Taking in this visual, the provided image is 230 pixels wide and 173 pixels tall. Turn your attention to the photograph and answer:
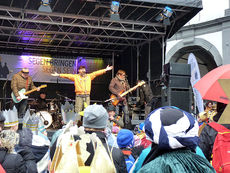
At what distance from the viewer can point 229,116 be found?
2.39 metres

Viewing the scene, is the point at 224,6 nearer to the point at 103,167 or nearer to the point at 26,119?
the point at 26,119

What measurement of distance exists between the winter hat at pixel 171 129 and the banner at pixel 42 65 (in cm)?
1464

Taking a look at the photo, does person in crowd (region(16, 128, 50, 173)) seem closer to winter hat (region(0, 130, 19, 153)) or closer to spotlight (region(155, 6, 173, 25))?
winter hat (region(0, 130, 19, 153))

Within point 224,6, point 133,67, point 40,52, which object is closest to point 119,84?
point 133,67

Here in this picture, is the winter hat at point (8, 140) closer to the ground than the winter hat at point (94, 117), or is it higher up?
closer to the ground

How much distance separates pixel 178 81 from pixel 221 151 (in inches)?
167

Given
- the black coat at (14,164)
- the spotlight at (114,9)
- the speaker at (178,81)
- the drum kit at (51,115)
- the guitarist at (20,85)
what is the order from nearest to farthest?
the black coat at (14,164) < the speaker at (178,81) < the spotlight at (114,9) < the guitarist at (20,85) < the drum kit at (51,115)

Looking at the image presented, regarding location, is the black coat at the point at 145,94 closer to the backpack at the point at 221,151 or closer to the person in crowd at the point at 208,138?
the person in crowd at the point at 208,138

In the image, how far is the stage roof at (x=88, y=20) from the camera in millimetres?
10617

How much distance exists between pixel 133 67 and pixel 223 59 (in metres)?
4.13

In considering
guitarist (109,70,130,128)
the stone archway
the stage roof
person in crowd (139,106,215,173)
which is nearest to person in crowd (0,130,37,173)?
person in crowd (139,106,215,173)

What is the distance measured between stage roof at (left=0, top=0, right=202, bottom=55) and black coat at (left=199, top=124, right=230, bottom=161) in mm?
7824

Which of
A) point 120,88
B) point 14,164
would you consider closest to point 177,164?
point 14,164

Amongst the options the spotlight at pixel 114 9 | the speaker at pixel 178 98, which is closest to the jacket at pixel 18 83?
the spotlight at pixel 114 9
